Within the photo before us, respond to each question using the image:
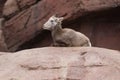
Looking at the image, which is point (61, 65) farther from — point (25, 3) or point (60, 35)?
point (25, 3)

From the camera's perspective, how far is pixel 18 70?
738 centimetres

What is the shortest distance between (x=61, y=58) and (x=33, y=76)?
0.82 metres

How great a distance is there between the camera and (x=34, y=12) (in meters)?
13.7

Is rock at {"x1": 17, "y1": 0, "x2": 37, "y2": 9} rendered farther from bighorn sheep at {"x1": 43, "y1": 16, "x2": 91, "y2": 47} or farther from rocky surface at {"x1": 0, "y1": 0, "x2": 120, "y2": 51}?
bighorn sheep at {"x1": 43, "y1": 16, "x2": 91, "y2": 47}

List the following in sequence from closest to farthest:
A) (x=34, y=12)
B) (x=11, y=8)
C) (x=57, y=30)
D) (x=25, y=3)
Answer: (x=57, y=30) → (x=34, y=12) → (x=25, y=3) → (x=11, y=8)

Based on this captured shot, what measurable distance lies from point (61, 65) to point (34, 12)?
21.5ft

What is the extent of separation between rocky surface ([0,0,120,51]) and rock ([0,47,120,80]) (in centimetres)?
476

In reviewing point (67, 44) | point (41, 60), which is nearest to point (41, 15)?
point (67, 44)

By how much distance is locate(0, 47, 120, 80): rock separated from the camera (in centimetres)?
702

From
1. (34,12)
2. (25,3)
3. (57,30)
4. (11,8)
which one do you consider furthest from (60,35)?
(11,8)

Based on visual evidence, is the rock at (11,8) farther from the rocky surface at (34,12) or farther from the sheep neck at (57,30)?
the sheep neck at (57,30)

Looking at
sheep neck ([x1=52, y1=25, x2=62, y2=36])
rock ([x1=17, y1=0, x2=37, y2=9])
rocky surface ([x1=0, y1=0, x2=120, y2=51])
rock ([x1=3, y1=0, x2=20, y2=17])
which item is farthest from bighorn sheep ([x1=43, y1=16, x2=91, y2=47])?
rock ([x1=3, y1=0, x2=20, y2=17])

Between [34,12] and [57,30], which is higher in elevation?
[57,30]

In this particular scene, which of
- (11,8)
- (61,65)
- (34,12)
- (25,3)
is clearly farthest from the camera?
(11,8)
